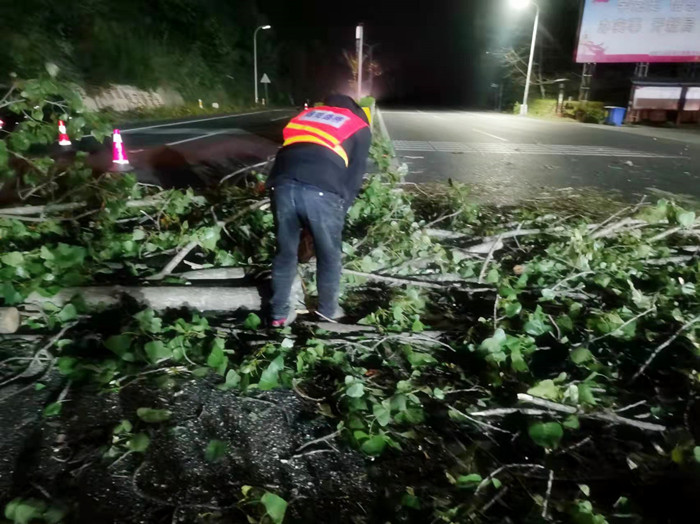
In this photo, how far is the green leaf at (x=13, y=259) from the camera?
2.70 m

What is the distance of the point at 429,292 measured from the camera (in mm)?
3357

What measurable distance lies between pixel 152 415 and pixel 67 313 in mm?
996

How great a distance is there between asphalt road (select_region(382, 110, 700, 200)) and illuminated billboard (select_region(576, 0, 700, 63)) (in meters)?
14.9

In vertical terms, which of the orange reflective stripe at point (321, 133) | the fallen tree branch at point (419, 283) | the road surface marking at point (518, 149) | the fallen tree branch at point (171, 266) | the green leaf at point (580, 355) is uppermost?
the orange reflective stripe at point (321, 133)

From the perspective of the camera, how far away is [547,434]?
1830 mm

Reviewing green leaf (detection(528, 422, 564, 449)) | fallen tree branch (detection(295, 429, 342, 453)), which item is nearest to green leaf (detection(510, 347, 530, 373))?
green leaf (detection(528, 422, 564, 449))

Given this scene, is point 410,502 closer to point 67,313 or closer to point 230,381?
point 230,381

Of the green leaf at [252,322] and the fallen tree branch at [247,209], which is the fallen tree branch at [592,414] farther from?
the fallen tree branch at [247,209]

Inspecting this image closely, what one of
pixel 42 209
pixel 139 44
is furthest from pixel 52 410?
pixel 139 44

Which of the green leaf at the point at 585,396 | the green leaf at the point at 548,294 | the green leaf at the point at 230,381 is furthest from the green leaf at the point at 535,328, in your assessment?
the green leaf at the point at 230,381

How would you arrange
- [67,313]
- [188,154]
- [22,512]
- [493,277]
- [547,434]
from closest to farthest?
1. [22,512]
2. [547,434]
3. [67,313]
4. [493,277]
5. [188,154]

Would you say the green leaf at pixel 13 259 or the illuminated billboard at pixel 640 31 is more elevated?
the illuminated billboard at pixel 640 31

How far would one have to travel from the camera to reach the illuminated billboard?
23500 mm

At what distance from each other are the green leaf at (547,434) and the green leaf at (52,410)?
2.04m
